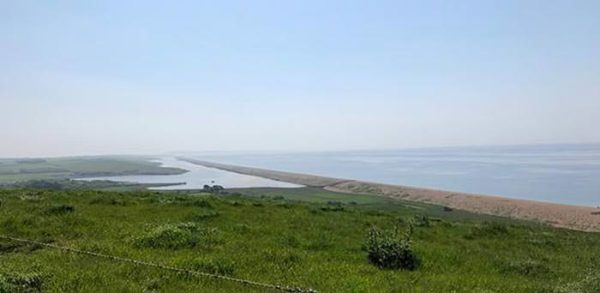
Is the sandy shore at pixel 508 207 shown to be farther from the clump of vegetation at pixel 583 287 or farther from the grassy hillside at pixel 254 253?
the clump of vegetation at pixel 583 287

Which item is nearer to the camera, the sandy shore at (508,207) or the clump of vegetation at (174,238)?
the clump of vegetation at (174,238)

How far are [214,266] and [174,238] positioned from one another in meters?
3.24

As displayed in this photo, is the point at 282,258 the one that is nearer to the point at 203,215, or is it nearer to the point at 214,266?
the point at 214,266

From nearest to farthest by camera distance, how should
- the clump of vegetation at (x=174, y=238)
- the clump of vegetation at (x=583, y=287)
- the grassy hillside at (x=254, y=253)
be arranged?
the grassy hillside at (x=254, y=253) → the clump of vegetation at (x=583, y=287) → the clump of vegetation at (x=174, y=238)

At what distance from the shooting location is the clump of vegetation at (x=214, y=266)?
11.1 m

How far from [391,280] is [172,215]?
11608 millimetres

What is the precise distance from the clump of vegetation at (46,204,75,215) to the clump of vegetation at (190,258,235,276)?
9.56m

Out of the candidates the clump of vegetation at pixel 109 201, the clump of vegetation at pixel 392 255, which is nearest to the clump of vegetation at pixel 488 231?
the clump of vegetation at pixel 392 255

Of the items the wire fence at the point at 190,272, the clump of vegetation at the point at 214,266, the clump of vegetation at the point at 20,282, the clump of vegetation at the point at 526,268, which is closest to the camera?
the clump of vegetation at the point at 20,282

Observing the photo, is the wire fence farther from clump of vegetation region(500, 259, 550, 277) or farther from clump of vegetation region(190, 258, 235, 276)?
clump of vegetation region(500, 259, 550, 277)

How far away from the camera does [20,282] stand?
29.1ft

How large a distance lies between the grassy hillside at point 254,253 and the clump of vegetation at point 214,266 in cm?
2

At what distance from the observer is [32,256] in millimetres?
11891

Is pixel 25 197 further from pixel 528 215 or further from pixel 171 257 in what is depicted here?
pixel 528 215
